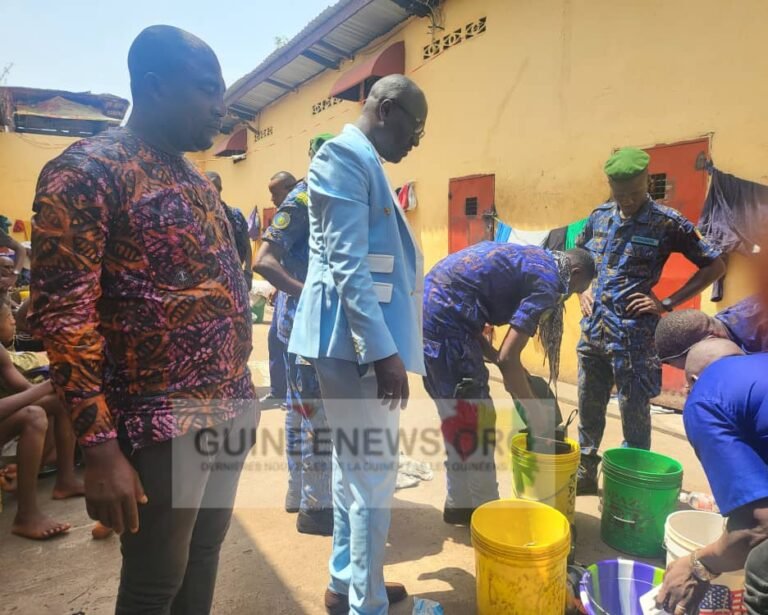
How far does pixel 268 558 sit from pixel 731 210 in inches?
163

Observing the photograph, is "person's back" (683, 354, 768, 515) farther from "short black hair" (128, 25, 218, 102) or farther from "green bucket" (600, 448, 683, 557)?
"short black hair" (128, 25, 218, 102)

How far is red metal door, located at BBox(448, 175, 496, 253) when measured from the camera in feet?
21.1

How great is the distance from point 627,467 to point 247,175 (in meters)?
13.6

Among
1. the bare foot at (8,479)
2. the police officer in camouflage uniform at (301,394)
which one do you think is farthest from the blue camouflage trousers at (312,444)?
the bare foot at (8,479)

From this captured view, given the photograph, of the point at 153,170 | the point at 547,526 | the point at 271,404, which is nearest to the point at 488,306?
the point at 547,526

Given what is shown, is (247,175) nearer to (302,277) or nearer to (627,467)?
(302,277)

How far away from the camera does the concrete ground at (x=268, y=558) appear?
2127 mm

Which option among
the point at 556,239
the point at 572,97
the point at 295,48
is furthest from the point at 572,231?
the point at 295,48

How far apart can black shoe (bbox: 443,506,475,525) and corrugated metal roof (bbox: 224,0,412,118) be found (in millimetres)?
6740

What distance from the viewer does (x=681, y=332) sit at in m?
1.74

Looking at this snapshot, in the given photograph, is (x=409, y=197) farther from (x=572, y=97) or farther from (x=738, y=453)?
(x=738, y=453)

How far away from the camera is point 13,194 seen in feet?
47.8

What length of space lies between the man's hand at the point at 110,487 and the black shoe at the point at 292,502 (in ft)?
6.13

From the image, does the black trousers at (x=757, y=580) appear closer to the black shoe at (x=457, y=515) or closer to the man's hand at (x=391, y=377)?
the man's hand at (x=391, y=377)
